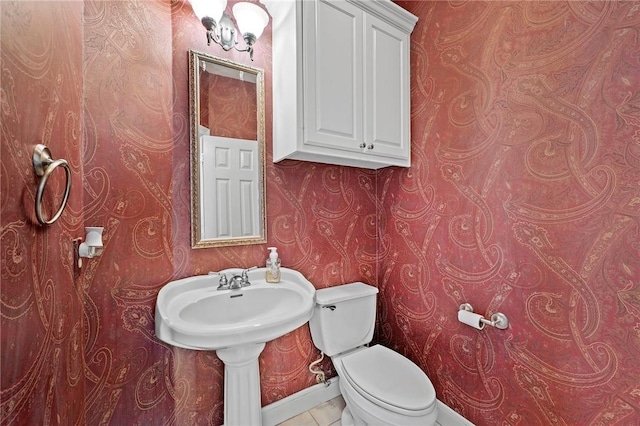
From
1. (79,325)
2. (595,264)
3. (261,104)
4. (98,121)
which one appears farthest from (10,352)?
(595,264)

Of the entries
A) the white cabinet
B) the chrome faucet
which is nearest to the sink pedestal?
the chrome faucet

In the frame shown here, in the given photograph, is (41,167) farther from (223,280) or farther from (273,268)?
(273,268)

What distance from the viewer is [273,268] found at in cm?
133

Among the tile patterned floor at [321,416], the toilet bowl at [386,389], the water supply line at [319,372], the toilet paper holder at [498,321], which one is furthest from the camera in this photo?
the water supply line at [319,372]

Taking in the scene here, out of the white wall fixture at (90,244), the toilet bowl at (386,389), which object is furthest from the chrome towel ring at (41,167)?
the toilet bowl at (386,389)

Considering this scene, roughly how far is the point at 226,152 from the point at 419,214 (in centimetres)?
112

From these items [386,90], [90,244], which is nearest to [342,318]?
[90,244]

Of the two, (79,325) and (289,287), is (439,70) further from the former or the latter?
(79,325)

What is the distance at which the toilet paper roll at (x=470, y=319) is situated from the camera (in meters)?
1.20

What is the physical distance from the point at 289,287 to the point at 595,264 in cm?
121

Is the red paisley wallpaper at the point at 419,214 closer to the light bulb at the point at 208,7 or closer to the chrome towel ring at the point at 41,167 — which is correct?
the chrome towel ring at the point at 41,167

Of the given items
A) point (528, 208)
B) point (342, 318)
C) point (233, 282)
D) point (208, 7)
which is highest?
point (208, 7)

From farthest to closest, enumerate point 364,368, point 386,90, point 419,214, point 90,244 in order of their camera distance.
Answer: point 419,214 → point 386,90 → point 364,368 → point 90,244

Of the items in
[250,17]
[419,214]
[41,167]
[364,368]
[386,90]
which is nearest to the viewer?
[41,167]
